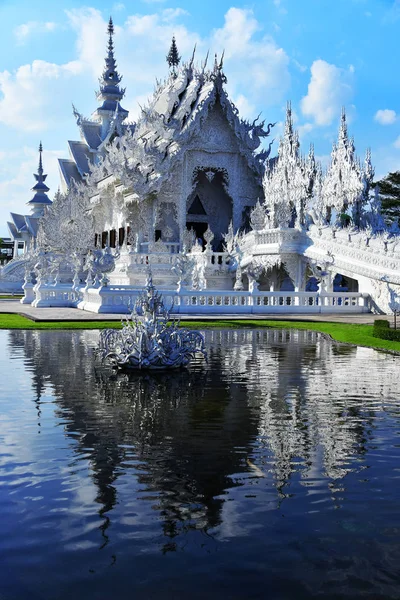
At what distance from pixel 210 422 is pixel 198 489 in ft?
6.72

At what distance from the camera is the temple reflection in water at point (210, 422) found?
190 inches

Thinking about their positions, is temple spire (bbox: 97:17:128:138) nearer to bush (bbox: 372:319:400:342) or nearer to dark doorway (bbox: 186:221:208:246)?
dark doorway (bbox: 186:221:208:246)

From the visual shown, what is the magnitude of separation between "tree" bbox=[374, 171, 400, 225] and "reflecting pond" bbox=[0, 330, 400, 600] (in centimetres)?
4092

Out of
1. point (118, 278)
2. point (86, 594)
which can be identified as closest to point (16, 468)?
point (86, 594)

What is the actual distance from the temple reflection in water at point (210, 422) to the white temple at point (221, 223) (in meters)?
12.3

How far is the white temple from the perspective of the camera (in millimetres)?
24391

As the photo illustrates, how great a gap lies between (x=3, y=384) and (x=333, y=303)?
56.7 ft

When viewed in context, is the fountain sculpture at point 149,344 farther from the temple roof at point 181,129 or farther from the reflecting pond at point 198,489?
the temple roof at point 181,129

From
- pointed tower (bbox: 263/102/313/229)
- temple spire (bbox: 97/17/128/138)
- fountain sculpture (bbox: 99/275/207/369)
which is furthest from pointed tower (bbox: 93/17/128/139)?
fountain sculpture (bbox: 99/275/207/369)

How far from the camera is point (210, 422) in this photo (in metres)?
6.79

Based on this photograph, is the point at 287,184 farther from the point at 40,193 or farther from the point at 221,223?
the point at 40,193

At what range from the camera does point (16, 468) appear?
5.21 metres

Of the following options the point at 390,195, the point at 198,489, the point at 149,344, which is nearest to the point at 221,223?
the point at 390,195

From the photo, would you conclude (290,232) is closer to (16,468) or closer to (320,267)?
(320,267)
